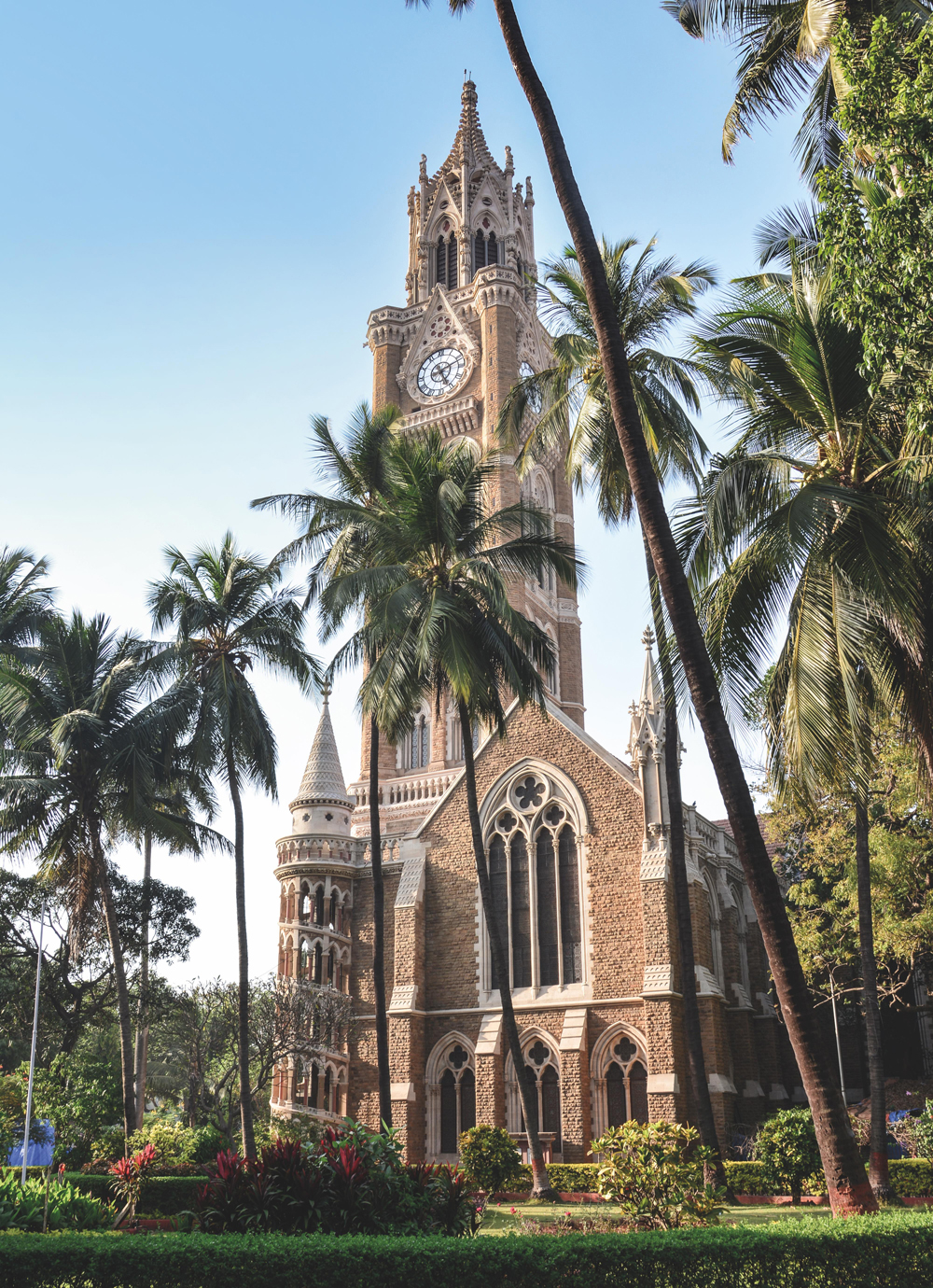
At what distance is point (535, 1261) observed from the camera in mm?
8992

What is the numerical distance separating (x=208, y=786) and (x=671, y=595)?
22984mm

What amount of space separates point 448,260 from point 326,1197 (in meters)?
52.1

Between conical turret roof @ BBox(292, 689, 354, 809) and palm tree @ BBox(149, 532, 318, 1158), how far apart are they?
406 centimetres

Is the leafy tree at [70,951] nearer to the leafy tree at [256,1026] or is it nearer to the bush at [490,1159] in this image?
the leafy tree at [256,1026]

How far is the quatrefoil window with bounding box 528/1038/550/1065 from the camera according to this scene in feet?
90.2

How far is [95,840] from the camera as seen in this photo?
2886cm

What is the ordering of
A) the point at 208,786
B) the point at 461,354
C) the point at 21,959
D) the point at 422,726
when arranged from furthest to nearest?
the point at 461,354, the point at 422,726, the point at 21,959, the point at 208,786

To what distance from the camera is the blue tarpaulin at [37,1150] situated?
73.1 feet

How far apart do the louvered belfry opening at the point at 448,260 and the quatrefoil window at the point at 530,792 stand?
33970mm

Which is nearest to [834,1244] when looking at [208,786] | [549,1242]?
[549,1242]

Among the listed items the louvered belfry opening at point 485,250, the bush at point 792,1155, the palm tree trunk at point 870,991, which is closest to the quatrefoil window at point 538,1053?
the bush at point 792,1155

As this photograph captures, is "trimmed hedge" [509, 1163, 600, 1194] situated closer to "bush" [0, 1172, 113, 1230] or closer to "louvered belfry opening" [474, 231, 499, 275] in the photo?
"bush" [0, 1172, 113, 1230]

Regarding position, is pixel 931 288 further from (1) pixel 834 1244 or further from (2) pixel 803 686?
(1) pixel 834 1244

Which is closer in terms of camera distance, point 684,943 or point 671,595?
point 671,595
